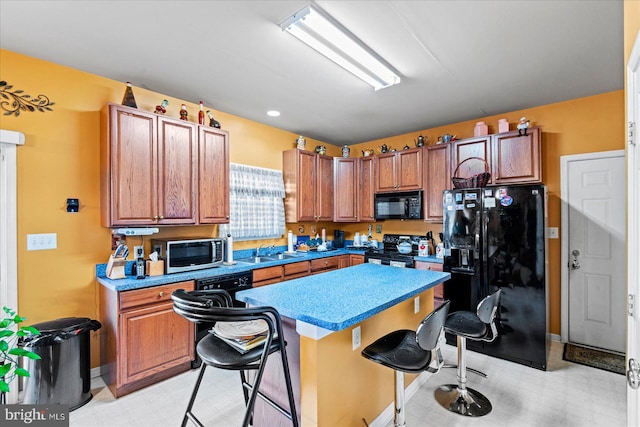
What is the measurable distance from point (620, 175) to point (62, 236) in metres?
5.24

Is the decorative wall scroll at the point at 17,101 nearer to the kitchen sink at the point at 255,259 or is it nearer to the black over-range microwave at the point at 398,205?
the kitchen sink at the point at 255,259

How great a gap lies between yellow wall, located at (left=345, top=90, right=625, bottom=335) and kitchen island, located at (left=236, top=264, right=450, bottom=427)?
2.21 metres

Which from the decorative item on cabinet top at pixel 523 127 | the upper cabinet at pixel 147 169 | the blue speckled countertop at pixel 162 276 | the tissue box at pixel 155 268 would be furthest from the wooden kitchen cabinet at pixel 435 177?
the tissue box at pixel 155 268

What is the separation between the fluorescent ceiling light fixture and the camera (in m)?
1.86

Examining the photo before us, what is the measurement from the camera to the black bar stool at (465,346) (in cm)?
209

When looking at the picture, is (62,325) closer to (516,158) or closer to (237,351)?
(237,351)

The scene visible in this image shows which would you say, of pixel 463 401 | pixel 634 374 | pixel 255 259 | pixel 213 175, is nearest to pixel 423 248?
pixel 463 401

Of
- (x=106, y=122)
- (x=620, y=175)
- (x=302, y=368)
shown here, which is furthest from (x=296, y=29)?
(x=620, y=175)

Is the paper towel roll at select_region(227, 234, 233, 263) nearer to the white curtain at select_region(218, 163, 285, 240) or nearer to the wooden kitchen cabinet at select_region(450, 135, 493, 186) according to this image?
the white curtain at select_region(218, 163, 285, 240)

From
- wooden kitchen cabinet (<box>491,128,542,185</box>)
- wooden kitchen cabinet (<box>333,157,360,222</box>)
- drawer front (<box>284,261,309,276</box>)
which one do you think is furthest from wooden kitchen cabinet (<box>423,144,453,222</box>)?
drawer front (<box>284,261,309,276</box>)

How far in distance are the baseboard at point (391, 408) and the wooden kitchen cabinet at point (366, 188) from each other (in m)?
2.46

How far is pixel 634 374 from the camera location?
103cm

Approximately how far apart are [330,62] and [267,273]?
2213mm

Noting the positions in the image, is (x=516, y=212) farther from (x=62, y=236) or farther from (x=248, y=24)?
(x=62, y=236)
